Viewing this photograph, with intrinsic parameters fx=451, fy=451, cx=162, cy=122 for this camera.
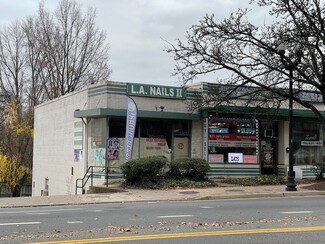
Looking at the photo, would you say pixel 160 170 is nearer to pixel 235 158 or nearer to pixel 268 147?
pixel 235 158

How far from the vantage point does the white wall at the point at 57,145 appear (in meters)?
25.6

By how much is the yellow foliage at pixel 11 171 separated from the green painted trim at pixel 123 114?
20.9m

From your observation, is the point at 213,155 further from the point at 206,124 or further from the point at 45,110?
the point at 45,110

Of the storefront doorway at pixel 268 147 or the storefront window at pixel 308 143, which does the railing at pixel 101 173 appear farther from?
the storefront window at pixel 308 143

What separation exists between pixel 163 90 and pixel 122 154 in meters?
3.96

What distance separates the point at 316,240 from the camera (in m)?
8.30

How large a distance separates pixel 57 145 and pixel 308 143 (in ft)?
50.3

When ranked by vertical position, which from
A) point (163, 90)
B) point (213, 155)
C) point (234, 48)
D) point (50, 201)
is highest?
point (234, 48)

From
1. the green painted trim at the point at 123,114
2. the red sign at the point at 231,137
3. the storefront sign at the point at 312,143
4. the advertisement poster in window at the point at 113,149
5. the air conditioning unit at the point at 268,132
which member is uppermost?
the green painted trim at the point at 123,114

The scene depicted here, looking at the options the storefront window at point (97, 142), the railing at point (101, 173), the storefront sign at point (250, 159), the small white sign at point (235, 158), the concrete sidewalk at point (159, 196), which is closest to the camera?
the concrete sidewalk at point (159, 196)

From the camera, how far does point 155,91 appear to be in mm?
23172

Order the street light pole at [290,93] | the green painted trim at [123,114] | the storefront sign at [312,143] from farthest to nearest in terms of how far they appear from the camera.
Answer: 1. the storefront sign at [312,143]
2. the green painted trim at [123,114]
3. the street light pole at [290,93]

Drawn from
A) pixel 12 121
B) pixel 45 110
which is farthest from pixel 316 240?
pixel 12 121

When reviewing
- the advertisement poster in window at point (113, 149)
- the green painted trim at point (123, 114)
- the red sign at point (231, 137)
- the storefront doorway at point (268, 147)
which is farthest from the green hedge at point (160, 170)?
the storefront doorway at point (268, 147)
